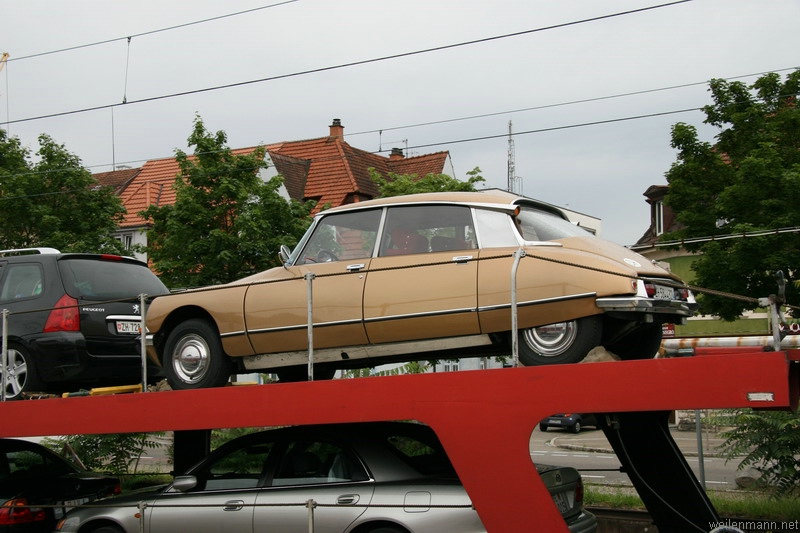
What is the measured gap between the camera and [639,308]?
664 cm

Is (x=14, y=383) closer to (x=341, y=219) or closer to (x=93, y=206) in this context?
(x=341, y=219)

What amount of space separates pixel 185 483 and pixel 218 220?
17.9m

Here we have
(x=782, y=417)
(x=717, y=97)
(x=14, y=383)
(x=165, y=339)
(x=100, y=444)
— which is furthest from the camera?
(x=717, y=97)

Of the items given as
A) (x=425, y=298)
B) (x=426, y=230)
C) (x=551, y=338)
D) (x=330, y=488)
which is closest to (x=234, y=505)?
(x=330, y=488)

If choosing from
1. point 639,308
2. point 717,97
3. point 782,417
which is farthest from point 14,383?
point 717,97

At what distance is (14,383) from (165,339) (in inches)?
85.6

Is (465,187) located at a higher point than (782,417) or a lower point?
higher

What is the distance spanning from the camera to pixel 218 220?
25.0 meters

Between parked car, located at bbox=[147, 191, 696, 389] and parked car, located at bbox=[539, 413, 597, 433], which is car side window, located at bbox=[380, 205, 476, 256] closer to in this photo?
parked car, located at bbox=[147, 191, 696, 389]

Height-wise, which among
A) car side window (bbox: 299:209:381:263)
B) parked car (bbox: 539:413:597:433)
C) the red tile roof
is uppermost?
the red tile roof

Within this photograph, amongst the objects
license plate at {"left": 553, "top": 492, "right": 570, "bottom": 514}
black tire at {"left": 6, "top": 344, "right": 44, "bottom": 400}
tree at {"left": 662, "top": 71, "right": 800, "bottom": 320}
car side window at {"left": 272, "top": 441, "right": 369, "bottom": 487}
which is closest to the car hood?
license plate at {"left": 553, "top": 492, "right": 570, "bottom": 514}

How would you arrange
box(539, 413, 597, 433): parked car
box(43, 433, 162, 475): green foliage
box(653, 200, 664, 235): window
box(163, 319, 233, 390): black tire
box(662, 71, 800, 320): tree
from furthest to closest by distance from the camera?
box(653, 200, 664, 235): window → box(539, 413, 597, 433): parked car → box(662, 71, 800, 320): tree → box(43, 433, 162, 475): green foliage → box(163, 319, 233, 390): black tire

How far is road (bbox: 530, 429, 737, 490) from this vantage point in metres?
16.7

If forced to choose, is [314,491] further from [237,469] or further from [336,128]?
[336,128]
